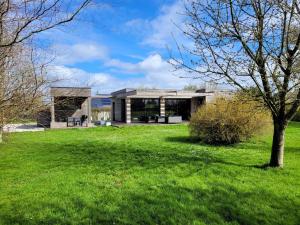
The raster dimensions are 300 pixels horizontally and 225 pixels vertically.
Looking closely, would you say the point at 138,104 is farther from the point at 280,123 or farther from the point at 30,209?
the point at 30,209

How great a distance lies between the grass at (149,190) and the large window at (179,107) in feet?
78.2

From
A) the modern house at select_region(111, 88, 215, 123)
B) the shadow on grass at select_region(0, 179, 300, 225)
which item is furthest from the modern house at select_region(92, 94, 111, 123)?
the shadow on grass at select_region(0, 179, 300, 225)

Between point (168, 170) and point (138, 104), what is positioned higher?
point (138, 104)

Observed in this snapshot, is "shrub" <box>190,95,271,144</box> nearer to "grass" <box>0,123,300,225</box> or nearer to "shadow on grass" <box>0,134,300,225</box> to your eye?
"grass" <box>0,123,300,225</box>

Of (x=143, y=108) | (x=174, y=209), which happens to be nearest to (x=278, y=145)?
(x=174, y=209)

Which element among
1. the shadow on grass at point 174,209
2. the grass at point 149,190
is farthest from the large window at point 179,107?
the shadow on grass at point 174,209

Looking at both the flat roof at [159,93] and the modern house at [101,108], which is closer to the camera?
the flat roof at [159,93]

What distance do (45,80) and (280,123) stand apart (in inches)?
229

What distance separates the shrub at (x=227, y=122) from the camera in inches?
480

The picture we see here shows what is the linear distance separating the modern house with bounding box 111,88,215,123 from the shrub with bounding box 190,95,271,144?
620 inches

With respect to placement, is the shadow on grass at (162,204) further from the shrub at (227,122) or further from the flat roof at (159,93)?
the flat roof at (159,93)

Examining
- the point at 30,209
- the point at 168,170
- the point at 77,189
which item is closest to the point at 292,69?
the point at 168,170

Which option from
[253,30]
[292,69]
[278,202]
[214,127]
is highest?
[253,30]

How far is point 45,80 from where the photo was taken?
4246 millimetres
